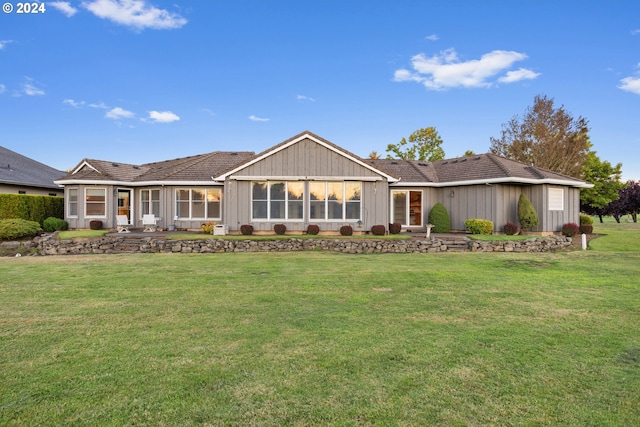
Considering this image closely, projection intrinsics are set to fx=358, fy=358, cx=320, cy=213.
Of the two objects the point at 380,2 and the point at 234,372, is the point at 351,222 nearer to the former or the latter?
the point at 380,2

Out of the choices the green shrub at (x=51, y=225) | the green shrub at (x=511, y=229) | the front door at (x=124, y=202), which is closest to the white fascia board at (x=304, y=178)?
the green shrub at (x=511, y=229)

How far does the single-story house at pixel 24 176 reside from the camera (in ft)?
72.0

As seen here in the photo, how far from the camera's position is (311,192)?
17.7 metres

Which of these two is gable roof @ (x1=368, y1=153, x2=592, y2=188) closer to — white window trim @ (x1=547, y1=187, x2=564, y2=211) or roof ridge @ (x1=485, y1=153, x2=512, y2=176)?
roof ridge @ (x1=485, y1=153, x2=512, y2=176)

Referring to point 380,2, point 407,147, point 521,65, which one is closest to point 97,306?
point 380,2

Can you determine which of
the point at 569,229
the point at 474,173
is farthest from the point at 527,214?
the point at 474,173

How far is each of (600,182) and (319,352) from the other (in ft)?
131

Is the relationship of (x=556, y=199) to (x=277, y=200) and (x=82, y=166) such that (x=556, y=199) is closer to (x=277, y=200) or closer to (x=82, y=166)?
(x=277, y=200)

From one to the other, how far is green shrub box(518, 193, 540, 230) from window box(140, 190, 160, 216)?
19326 mm

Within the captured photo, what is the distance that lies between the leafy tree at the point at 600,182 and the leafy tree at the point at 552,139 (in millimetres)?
2304

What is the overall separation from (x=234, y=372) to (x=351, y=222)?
14435 millimetres

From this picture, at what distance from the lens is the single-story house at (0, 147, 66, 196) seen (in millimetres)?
21938

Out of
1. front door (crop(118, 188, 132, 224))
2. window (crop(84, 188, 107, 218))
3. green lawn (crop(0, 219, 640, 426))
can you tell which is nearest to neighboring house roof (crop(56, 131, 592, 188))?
window (crop(84, 188, 107, 218))

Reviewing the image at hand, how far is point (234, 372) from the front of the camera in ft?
11.6
